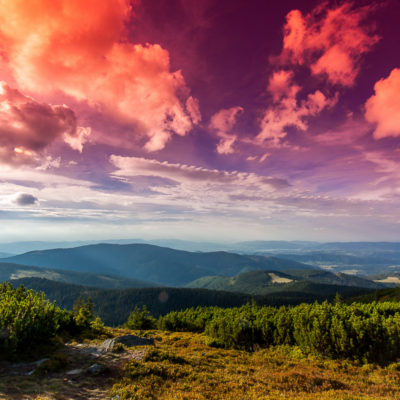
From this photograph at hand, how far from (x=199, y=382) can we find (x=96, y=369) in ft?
34.4

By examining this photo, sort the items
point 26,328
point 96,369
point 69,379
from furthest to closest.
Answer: point 26,328 < point 96,369 < point 69,379

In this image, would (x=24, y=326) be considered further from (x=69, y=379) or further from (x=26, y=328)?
(x=69, y=379)

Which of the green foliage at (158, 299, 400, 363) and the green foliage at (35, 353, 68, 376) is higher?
the green foliage at (35, 353, 68, 376)

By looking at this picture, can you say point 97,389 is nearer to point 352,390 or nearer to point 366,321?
point 352,390

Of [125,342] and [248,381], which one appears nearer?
[248,381]

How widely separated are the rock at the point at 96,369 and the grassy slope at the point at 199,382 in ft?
2.37

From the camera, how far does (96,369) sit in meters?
21.9

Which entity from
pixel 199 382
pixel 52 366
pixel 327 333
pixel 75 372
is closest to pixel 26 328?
pixel 52 366

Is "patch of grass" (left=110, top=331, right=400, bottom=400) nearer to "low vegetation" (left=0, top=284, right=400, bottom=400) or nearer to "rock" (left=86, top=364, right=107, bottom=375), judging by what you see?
"low vegetation" (left=0, top=284, right=400, bottom=400)

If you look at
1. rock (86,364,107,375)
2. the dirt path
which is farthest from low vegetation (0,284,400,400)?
rock (86,364,107,375)

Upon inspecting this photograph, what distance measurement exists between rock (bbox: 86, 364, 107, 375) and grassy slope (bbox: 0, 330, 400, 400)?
723mm

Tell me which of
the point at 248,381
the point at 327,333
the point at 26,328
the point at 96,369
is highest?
the point at 26,328

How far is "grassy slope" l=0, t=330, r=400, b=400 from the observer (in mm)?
17719

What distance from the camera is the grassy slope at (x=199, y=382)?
17.7 m
